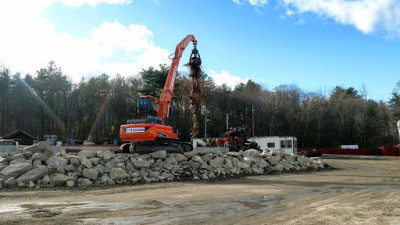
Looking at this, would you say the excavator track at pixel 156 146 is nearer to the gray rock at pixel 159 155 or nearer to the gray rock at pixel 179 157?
the gray rock at pixel 159 155

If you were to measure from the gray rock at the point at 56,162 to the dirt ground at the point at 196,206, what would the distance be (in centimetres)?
167

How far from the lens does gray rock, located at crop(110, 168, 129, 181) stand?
38.6ft

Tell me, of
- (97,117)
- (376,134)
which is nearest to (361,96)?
(376,134)

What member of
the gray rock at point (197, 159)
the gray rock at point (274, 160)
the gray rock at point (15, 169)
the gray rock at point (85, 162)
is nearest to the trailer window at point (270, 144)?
the gray rock at point (274, 160)

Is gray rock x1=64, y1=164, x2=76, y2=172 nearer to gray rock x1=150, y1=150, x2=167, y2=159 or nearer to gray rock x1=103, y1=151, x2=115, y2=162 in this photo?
gray rock x1=103, y1=151, x2=115, y2=162

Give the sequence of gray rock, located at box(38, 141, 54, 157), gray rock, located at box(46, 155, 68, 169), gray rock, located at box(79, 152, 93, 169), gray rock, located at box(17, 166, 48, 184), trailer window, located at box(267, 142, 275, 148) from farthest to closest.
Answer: trailer window, located at box(267, 142, 275, 148), gray rock, located at box(38, 141, 54, 157), gray rock, located at box(79, 152, 93, 169), gray rock, located at box(46, 155, 68, 169), gray rock, located at box(17, 166, 48, 184)

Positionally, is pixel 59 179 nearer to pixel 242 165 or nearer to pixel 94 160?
pixel 94 160

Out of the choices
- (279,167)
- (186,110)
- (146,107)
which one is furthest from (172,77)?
(186,110)

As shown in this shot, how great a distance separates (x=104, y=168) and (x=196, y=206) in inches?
242

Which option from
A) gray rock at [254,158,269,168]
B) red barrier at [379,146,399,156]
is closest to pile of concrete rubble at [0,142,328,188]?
gray rock at [254,158,269,168]

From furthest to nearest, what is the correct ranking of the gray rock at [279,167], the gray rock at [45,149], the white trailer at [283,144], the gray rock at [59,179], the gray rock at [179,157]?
the white trailer at [283,144] < the gray rock at [279,167] < the gray rock at [179,157] < the gray rock at [45,149] < the gray rock at [59,179]

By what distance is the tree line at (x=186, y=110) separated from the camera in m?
46.7

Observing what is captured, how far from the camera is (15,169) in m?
11.0

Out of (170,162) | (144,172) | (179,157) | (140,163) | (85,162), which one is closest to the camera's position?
(85,162)
